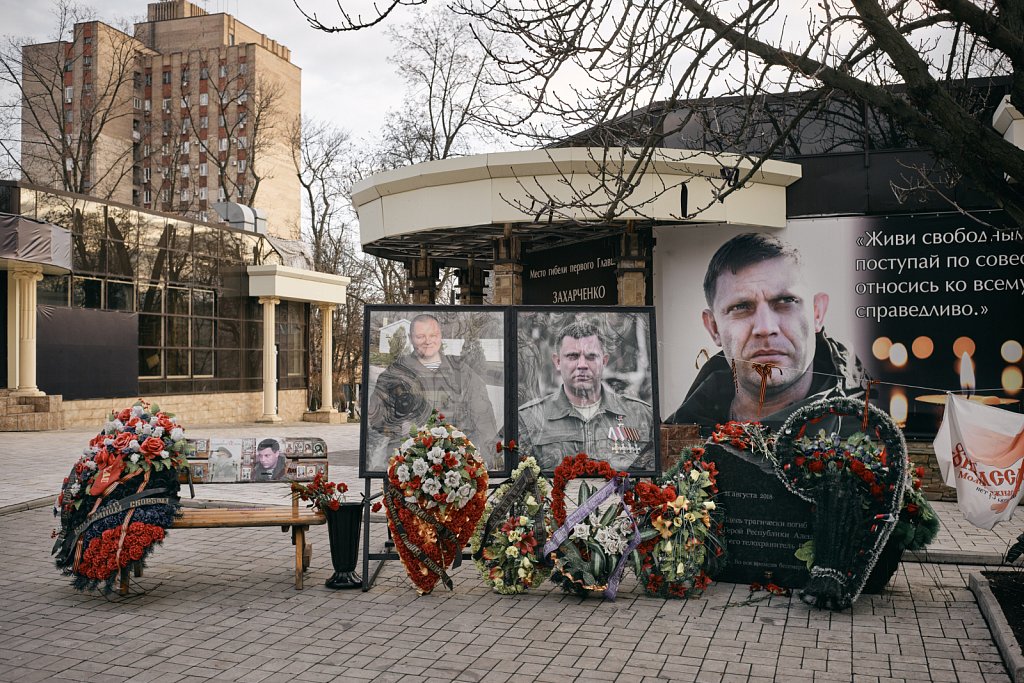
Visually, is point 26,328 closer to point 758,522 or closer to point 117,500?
point 117,500

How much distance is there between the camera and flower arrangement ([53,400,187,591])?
7.07 metres

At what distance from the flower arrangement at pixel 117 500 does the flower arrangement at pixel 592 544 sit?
310cm

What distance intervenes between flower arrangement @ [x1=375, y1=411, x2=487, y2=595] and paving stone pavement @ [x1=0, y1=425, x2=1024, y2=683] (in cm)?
32

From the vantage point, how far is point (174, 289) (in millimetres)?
31141

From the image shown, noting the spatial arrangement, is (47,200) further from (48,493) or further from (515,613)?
(515,613)

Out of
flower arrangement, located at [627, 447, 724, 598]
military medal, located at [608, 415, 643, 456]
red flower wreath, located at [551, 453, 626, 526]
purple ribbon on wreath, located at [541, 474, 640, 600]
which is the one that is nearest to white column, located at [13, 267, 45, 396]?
military medal, located at [608, 415, 643, 456]

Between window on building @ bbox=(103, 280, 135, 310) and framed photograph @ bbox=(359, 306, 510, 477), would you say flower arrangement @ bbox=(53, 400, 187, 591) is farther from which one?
window on building @ bbox=(103, 280, 135, 310)

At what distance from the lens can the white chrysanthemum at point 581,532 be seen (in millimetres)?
7289

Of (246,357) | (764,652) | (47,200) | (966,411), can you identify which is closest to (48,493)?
(764,652)

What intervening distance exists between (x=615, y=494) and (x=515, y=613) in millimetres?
1342

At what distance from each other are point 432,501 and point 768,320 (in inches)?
294

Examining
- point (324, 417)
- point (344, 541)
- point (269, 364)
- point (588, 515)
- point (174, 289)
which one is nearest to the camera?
point (588, 515)

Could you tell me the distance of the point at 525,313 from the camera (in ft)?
27.7

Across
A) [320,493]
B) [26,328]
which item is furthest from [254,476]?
[26,328]
